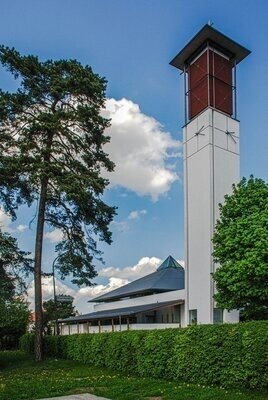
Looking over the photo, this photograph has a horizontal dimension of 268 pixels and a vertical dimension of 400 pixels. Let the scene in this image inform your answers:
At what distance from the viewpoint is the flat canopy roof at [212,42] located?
2809 cm

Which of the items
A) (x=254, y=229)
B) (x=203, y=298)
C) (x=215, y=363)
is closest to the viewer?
(x=215, y=363)

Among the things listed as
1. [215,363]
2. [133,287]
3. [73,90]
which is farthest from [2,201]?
[133,287]

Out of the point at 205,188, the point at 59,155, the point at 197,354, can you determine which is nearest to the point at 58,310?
the point at 205,188

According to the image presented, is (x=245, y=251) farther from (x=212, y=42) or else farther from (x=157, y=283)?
Result: (x=157, y=283)

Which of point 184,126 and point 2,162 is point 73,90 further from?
point 184,126

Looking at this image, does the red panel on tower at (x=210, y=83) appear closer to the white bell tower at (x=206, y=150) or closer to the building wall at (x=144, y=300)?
the white bell tower at (x=206, y=150)

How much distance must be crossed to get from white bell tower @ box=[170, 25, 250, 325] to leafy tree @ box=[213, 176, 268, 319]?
3971 millimetres

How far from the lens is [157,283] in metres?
34.4

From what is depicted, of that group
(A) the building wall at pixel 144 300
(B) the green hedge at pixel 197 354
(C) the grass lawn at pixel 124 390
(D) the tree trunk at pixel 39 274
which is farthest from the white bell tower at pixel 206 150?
(C) the grass lawn at pixel 124 390

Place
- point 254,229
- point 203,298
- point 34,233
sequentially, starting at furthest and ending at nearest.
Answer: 1. point 203,298
2. point 34,233
3. point 254,229

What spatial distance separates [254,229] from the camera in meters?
20.0

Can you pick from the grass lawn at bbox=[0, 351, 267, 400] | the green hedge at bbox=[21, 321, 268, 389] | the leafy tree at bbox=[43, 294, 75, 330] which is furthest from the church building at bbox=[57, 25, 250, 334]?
the leafy tree at bbox=[43, 294, 75, 330]

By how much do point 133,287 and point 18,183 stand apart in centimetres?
1894

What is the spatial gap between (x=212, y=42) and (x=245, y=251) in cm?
1473
